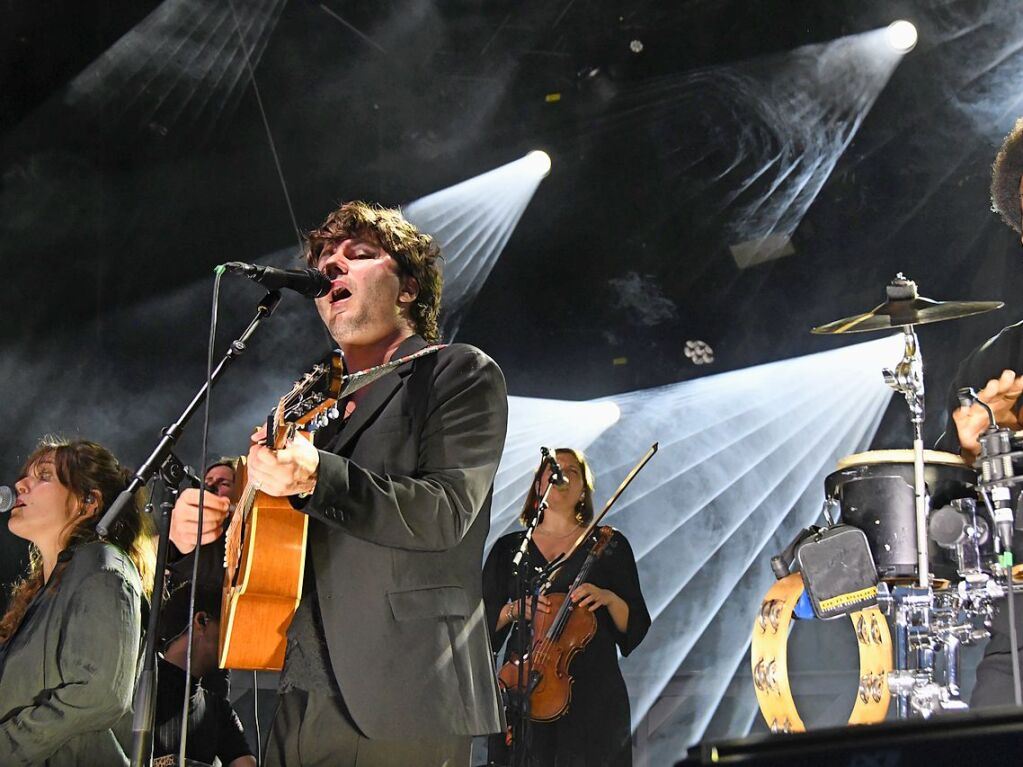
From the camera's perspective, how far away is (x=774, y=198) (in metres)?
7.37

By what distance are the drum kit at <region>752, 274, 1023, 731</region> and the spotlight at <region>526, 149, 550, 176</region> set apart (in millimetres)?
4127

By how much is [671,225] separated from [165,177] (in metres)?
3.41

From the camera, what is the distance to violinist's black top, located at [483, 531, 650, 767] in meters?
5.08

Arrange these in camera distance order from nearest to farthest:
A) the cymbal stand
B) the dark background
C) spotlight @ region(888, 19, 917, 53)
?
the cymbal stand → the dark background → spotlight @ region(888, 19, 917, 53)

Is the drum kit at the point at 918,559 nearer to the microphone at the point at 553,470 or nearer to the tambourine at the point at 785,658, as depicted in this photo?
the tambourine at the point at 785,658

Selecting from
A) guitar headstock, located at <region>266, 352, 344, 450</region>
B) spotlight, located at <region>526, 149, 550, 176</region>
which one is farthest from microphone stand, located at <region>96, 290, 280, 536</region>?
spotlight, located at <region>526, 149, 550, 176</region>

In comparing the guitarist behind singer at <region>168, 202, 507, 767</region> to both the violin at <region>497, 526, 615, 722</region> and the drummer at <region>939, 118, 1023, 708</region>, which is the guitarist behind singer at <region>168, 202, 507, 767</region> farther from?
the violin at <region>497, 526, 615, 722</region>

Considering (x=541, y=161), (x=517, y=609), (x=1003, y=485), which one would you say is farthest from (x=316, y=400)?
(x=541, y=161)

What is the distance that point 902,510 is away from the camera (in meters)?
3.61

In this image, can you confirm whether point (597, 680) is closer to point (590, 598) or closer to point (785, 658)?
point (590, 598)

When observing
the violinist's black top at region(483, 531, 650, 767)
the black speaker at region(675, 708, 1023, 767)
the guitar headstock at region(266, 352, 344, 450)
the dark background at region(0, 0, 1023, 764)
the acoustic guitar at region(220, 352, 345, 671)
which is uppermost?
the dark background at region(0, 0, 1023, 764)

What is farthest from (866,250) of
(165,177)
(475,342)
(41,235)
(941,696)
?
(41,235)

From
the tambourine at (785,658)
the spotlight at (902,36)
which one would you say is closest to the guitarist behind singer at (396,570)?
the tambourine at (785,658)

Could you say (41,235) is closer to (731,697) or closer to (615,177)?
(615,177)
